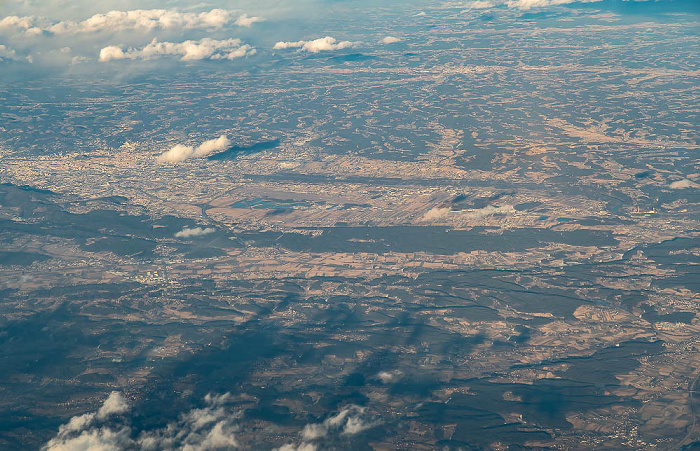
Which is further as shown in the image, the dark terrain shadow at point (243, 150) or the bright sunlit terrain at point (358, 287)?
the dark terrain shadow at point (243, 150)

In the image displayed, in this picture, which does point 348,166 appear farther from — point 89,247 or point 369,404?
point 369,404

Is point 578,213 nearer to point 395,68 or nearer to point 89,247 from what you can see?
point 89,247

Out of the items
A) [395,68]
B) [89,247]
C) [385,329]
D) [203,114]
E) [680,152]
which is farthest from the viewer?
[395,68]

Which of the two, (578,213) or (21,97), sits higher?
(21,97)

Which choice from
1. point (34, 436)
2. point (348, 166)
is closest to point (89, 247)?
point (34, 436)

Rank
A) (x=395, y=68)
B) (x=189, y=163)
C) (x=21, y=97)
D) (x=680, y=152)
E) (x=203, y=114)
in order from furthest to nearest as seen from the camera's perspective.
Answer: (x=395, y=68)
(x=21, y=97)
(x=203, y=114)
(x=189, y=163)
(x=680, y=152)

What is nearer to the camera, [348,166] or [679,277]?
[679,277]

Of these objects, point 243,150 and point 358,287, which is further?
point 243,150

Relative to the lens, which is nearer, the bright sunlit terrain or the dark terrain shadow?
the bright sunlit terrain

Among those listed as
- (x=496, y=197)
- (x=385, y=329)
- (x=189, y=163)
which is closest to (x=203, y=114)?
(x=189, y=163)
